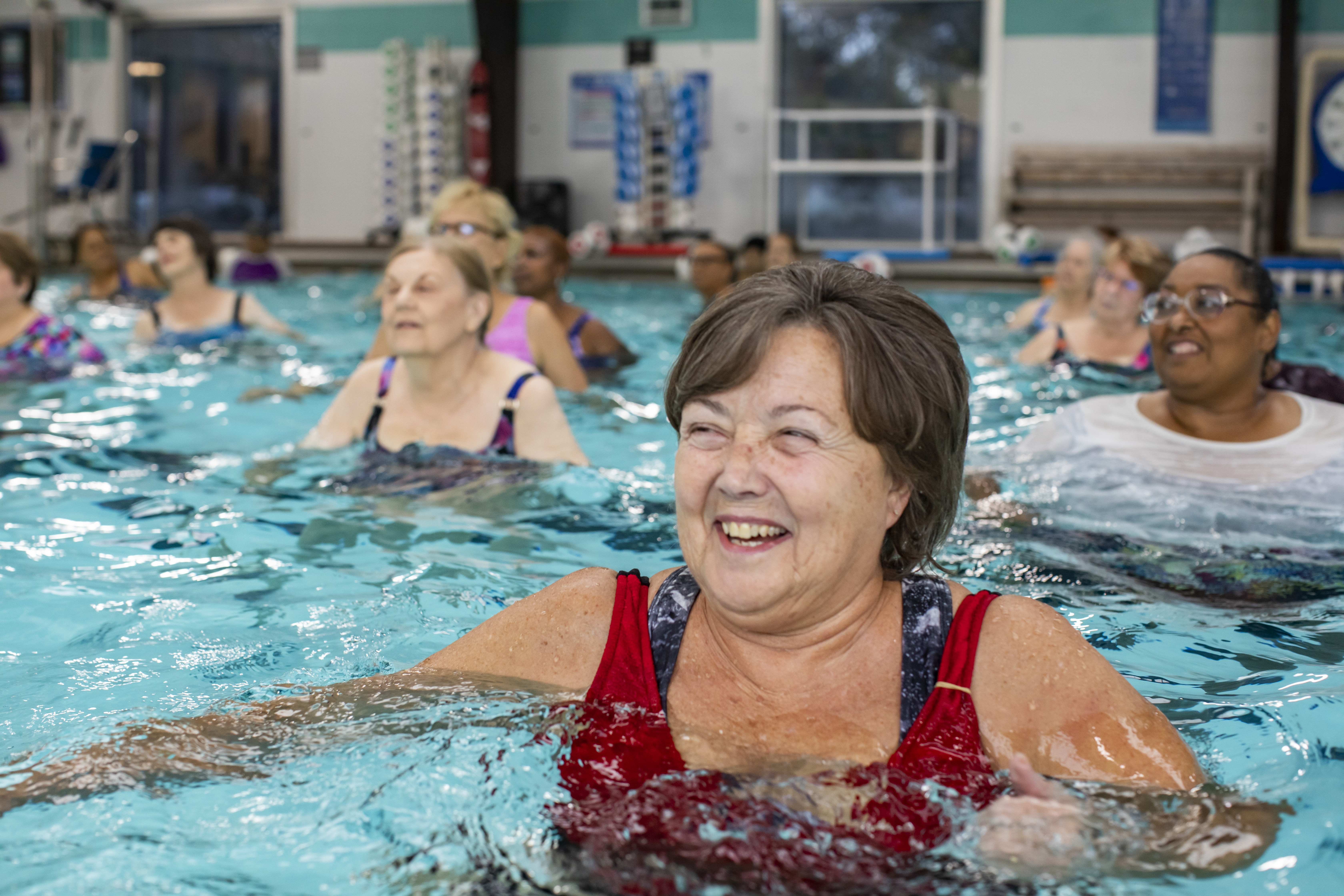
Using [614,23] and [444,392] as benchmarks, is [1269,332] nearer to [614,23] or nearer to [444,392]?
[444,392]

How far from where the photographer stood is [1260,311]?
3822 mm

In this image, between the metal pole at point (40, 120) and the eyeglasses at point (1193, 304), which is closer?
the eyeglasses at point (1193, 304)

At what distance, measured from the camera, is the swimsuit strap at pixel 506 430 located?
4293 millimetres

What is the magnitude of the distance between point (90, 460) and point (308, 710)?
3.02 metres

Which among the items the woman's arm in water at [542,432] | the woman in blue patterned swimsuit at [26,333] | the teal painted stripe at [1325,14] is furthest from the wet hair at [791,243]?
the teal painted stripe at [1325,14]

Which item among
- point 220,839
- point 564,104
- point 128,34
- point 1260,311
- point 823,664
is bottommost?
point 220,839

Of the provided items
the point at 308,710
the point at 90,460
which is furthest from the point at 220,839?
the point at 90,460

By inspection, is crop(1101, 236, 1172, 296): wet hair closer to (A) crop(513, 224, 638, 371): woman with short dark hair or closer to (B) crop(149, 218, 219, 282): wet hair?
(A) crop(513, 224, 638, 371): woman with short dark hair

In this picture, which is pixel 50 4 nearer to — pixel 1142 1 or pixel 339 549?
pixel 1142 1

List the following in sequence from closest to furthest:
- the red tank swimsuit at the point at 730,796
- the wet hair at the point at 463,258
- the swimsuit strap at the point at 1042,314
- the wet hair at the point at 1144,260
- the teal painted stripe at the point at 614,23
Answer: the red tank swimsuit at the point at 730,796 < the wet hair at the point at 463,258 < the wet hair at the point at 1144,260 < the swimsuit strap at the point at 1042,314 < the teal painted stripe at the point at 614,23

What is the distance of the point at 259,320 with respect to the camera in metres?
7.77

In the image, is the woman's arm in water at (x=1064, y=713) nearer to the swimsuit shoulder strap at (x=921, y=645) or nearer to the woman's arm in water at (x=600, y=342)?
the swimsuit shoulder strap at (x=921, y=645)

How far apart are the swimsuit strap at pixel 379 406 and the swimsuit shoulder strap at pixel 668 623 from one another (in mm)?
2576

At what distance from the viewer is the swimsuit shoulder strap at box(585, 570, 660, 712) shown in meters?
1.92
